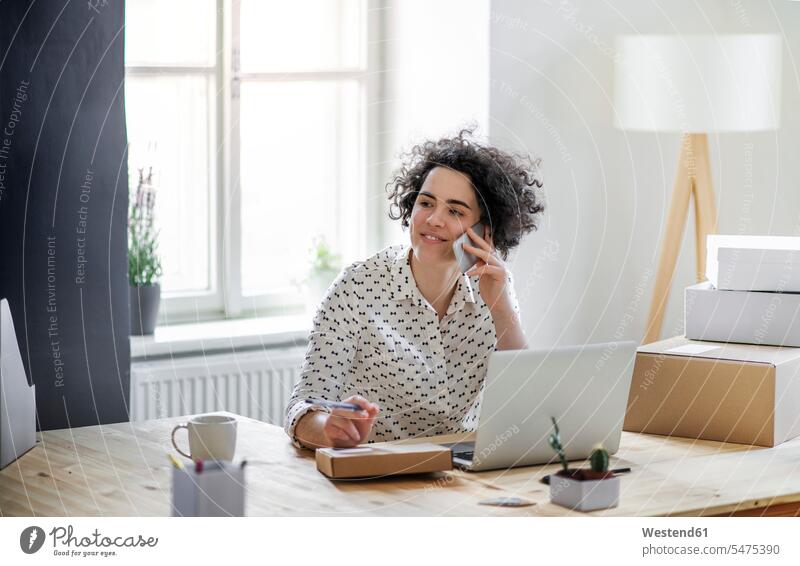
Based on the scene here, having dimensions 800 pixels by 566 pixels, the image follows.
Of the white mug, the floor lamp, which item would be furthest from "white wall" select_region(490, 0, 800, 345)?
the white mug

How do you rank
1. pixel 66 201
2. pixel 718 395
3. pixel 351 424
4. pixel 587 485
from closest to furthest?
1. pixel 587 485
2. pixel 351 424
3. pixel 718 395
4. pixel 66 201

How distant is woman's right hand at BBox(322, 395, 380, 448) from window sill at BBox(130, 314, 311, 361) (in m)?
1.51

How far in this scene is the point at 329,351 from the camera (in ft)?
7.81

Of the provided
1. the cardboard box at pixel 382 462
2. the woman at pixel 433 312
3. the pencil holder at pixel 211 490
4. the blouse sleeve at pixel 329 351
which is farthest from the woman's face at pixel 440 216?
the pencil holder at pixel 211 490

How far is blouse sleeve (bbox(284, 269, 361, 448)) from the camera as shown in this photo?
7.46 feet

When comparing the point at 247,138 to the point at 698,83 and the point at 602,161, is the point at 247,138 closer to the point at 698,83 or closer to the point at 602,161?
the point at 602,161

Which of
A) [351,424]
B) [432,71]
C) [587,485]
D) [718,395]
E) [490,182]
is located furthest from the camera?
[432,71]

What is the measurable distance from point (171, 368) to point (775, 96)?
2.03 meters

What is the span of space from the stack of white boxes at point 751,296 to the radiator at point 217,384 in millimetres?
1529

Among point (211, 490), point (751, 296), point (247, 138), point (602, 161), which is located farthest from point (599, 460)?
point (247, 138)

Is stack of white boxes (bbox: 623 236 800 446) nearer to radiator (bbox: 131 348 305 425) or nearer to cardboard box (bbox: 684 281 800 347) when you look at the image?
cardboard box (bbox: 684 281 800 347)

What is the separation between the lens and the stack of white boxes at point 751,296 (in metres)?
2.44
